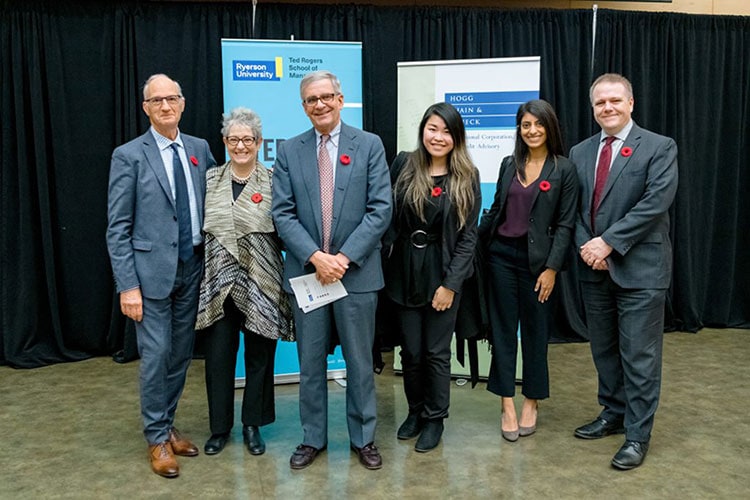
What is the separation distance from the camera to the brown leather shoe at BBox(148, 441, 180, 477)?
2939 mm

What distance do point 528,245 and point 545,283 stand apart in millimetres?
185

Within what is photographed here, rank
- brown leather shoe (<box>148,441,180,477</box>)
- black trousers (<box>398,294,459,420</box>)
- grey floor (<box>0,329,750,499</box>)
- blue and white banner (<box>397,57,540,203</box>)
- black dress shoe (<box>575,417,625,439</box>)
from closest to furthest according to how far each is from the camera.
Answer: grey floor (<box>0,329,750,499</box>), brown leather shoe (<box>148,441,180,477</box>), black trousers (<box>398,294,459,420</box>), black dress shoe (<box>575,417,625,439</box>), blue and white banner (<box>397,57,540,203</box>)

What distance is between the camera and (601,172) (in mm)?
3125

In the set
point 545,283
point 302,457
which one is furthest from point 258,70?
point 302,457

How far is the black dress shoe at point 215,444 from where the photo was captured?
10.4 ft

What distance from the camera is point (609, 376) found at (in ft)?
10.9

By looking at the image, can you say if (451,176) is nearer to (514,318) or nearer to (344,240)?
(344,240)

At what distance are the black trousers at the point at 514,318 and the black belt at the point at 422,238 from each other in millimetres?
349

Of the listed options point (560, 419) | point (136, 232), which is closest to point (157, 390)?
point (136, 232)

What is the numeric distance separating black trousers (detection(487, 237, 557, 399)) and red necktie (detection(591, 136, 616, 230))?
1.13ft

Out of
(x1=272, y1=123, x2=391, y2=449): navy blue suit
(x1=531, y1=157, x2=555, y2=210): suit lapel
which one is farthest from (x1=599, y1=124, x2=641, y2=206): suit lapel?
(x1=272, y1=123, x2=391, y2=449): navy blue suit

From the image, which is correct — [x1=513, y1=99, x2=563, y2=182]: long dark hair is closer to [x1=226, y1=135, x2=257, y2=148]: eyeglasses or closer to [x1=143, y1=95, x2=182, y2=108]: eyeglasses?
[x1=226, y1=135, x2=257, y2=148]: eyeglasses

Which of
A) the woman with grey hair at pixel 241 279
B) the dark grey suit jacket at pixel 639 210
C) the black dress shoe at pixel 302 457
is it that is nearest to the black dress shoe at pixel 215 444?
the woman with grey hair at pixel 241 279

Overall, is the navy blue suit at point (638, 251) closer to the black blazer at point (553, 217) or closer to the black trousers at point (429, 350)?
the black blazer at point (553, 217)
